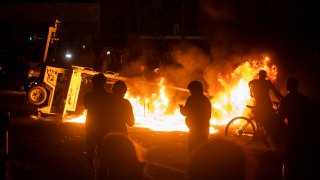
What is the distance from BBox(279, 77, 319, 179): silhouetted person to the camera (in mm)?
7188

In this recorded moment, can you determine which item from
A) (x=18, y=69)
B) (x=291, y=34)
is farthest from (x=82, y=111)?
(x=18, y=69)

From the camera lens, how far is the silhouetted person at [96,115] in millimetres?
8062

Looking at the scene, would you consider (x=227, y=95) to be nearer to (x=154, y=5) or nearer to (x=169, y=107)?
(x=169, y=107)

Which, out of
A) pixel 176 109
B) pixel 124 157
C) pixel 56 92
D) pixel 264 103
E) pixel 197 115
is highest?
pixel 56 92

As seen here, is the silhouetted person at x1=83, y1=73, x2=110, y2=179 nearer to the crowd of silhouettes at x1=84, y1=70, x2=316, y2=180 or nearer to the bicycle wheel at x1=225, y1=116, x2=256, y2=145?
the crowd of silhouettes at x1=84, y1=70, x2=316, y2=180

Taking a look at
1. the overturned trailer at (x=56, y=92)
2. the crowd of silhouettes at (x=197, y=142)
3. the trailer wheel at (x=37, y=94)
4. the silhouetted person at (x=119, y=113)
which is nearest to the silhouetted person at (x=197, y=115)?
the crowd of silhouettes at (x=197, y=142)

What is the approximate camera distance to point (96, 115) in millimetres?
8172

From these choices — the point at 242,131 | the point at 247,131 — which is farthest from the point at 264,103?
the point at 247,131

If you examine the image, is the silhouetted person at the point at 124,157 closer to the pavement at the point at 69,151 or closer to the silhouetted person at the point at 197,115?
the pavement at the point at 69,151

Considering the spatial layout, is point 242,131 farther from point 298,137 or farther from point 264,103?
point 298,137

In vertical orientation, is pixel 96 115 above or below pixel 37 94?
below

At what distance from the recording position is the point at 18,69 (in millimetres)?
40031

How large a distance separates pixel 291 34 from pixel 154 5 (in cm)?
1535

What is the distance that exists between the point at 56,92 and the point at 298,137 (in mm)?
12950
